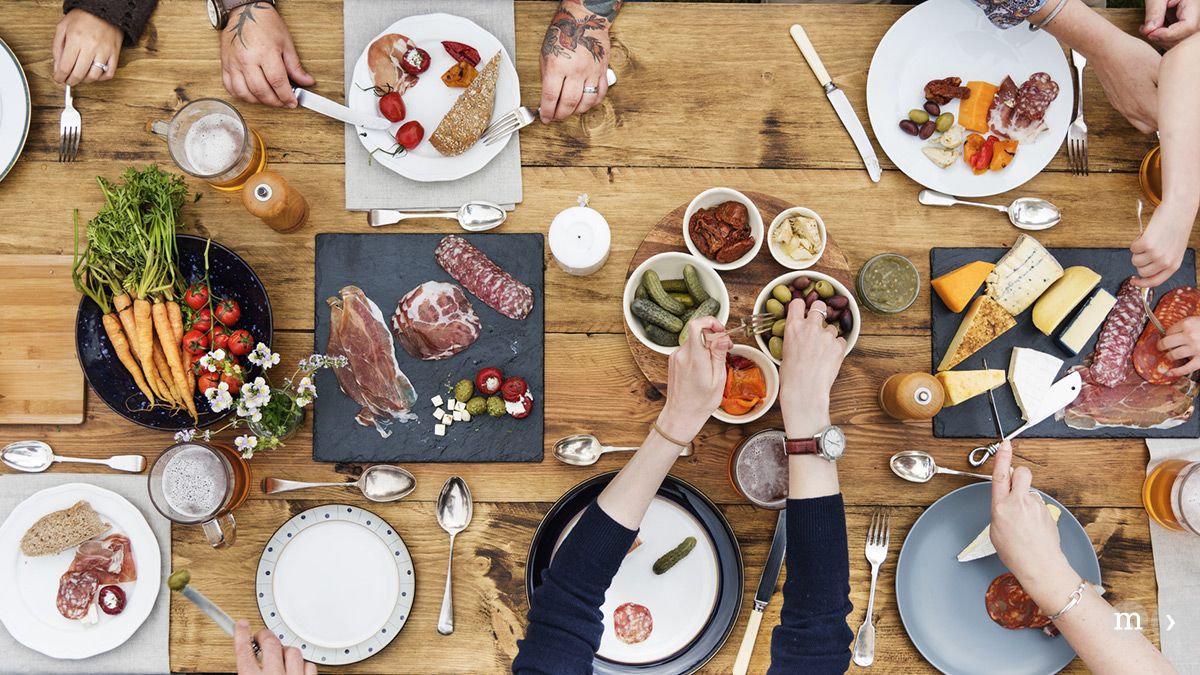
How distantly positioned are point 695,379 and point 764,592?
1.62ft

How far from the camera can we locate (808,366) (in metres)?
1.47

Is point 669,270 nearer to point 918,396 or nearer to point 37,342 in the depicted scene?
point 918,396

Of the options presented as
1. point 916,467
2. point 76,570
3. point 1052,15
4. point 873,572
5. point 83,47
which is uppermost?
point 1052,15

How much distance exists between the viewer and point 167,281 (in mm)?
1550

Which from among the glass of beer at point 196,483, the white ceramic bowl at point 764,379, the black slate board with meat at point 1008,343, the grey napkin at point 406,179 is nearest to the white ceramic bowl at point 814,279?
the white ceramic bowl at point 764,379

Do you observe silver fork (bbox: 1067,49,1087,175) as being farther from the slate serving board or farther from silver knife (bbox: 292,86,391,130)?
silver knife (bbox: 292,86,391,130)

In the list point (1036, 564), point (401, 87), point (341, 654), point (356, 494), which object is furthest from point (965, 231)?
point (341, 654)

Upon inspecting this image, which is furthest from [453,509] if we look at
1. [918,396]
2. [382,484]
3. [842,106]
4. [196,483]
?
[842,106]

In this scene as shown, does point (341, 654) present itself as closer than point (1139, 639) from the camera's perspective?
No

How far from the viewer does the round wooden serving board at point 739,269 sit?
160 centimetres

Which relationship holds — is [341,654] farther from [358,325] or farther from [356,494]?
[358,325]

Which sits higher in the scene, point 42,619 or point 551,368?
point 551,368

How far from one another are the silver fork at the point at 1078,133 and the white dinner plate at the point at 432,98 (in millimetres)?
1211

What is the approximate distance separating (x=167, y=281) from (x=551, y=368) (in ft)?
2.70
